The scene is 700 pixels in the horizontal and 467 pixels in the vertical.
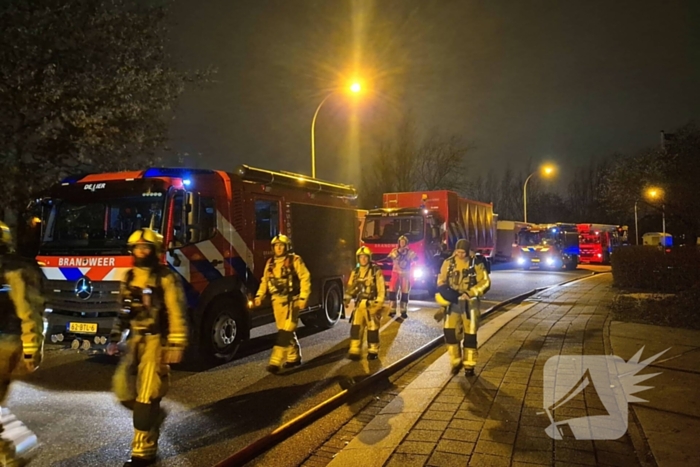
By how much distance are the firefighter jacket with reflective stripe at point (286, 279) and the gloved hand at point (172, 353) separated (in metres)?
3.07

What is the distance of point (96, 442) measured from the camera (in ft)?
16.4

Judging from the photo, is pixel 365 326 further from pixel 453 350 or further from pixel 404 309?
pixel 404 309

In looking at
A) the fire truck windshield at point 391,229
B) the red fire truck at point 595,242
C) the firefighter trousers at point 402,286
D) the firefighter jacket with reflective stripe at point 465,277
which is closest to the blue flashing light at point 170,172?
the firefighter jacket with reflective stripe at point 465,277

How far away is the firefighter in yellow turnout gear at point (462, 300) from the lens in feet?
23.8

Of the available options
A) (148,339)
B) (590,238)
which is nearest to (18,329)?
(148,339)

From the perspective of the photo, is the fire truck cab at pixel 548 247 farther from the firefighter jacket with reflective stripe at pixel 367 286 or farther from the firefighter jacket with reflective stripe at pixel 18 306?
the firefighter jacket with reflective stripe at pixel 18 306

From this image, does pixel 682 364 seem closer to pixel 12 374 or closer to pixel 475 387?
pixel 475 387

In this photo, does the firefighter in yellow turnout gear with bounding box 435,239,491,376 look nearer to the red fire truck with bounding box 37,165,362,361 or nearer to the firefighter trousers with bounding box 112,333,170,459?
the red fire truck with bounding box 37,165,362,361

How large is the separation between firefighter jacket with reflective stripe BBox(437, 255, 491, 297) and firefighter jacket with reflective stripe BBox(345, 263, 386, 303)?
1.25 metres

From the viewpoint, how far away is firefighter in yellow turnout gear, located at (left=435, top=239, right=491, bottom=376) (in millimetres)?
7266

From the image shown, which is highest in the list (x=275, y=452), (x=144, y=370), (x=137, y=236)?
(x=137, y=236)

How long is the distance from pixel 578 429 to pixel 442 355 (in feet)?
11.6

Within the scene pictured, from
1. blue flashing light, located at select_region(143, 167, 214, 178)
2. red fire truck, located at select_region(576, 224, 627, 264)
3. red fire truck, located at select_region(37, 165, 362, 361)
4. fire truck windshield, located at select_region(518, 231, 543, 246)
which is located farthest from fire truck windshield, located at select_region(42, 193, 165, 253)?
red fire truck, located at select_region(576, 224, 627, 264)

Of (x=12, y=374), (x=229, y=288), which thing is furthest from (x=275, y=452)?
(x=229, y=288)
